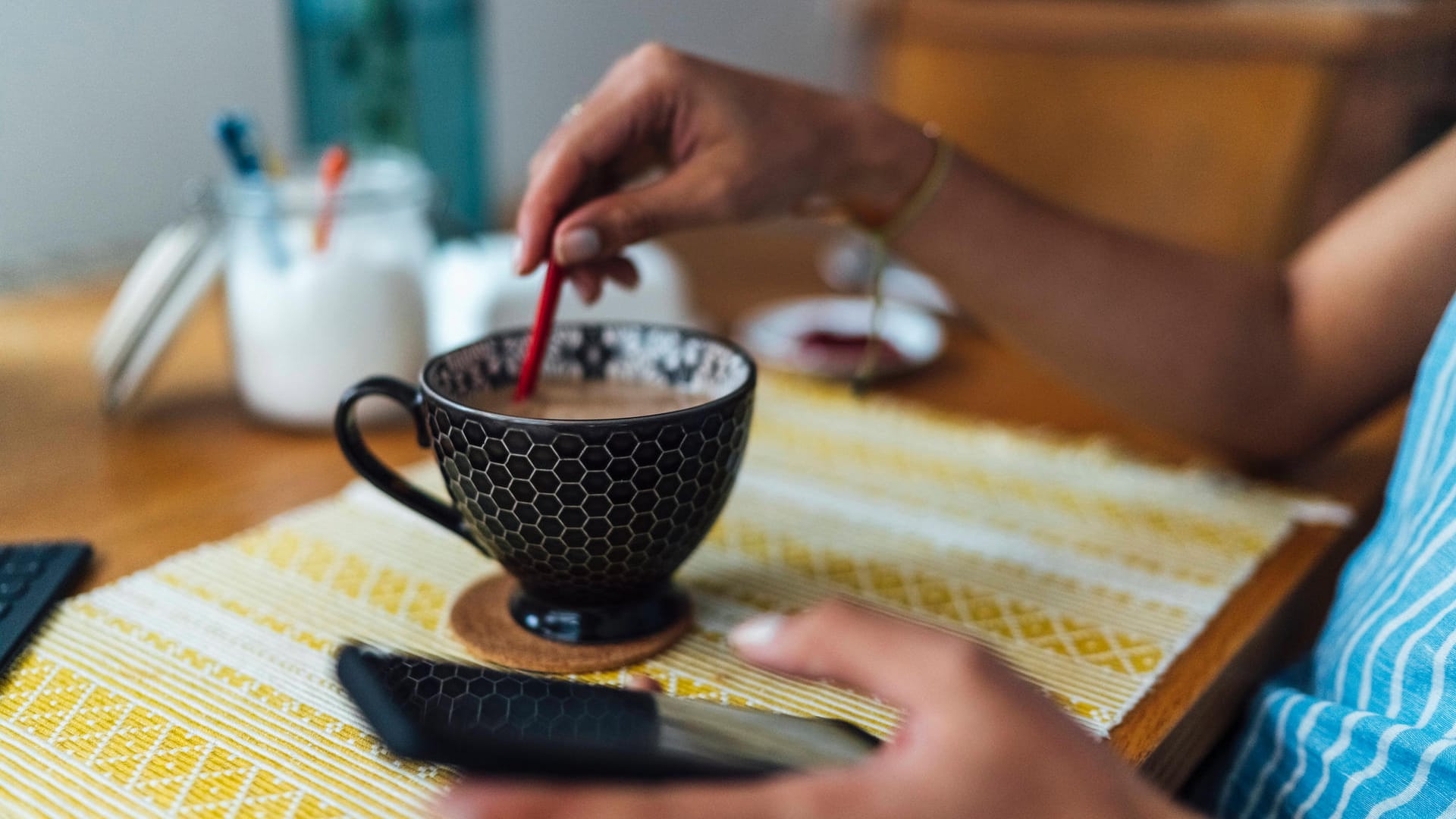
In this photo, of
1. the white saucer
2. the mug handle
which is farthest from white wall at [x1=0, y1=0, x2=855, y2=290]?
the mug handle

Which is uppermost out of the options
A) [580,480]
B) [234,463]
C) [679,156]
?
[679,156]

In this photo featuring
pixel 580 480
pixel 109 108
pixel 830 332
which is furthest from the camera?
pixel 109 108

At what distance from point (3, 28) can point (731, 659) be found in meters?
1.04

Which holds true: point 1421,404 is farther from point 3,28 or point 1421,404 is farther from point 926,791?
point 3,28

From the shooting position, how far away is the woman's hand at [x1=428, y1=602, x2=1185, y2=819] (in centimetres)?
28

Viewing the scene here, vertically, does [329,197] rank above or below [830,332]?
above

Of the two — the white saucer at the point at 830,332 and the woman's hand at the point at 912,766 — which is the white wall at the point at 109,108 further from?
the woman's hand at the point at 912,766

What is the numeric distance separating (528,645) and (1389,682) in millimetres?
365

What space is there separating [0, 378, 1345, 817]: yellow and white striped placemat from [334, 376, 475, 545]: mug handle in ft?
0.19

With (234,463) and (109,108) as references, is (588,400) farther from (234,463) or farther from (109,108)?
(109,108)

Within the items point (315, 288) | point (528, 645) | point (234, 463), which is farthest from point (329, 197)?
point (528, 645)

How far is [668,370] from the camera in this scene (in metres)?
0.55

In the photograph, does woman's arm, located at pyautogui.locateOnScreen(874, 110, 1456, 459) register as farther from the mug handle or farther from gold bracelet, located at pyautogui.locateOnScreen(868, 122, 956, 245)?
the mug handle

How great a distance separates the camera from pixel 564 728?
360 mm
